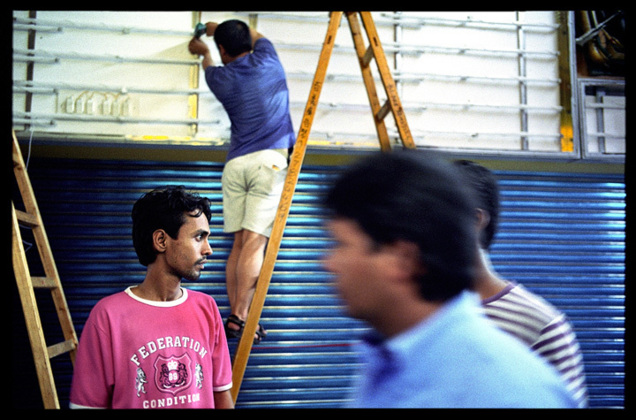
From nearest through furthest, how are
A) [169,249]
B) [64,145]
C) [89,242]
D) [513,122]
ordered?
1. [169,249]
2. [64,145]
3. [89,242]
4. [513,122]

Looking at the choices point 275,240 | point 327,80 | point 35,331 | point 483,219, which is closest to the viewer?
point 483,219

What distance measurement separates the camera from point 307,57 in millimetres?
5137

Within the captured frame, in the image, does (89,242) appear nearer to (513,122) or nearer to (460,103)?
(460,103)

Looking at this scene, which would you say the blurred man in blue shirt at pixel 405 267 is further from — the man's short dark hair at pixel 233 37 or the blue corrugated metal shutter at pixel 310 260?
the blue corrugated metal shutter at pixel 310 260

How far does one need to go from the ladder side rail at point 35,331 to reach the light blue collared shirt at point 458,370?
293cm

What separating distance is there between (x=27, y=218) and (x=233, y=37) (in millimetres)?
2205

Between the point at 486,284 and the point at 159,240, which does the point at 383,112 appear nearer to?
the point at 159,240

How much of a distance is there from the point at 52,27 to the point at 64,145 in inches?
44.7

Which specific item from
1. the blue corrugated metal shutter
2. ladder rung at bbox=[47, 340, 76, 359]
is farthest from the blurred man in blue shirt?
the blue corrugated metal shutter

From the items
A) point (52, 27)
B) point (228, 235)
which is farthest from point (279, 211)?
point (52, 27)

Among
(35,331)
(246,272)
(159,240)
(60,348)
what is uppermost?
(159,240)

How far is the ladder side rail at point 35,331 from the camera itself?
3.21 m

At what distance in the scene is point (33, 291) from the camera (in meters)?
3.73

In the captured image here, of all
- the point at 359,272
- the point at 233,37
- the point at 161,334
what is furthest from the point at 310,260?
the point at 359,272
